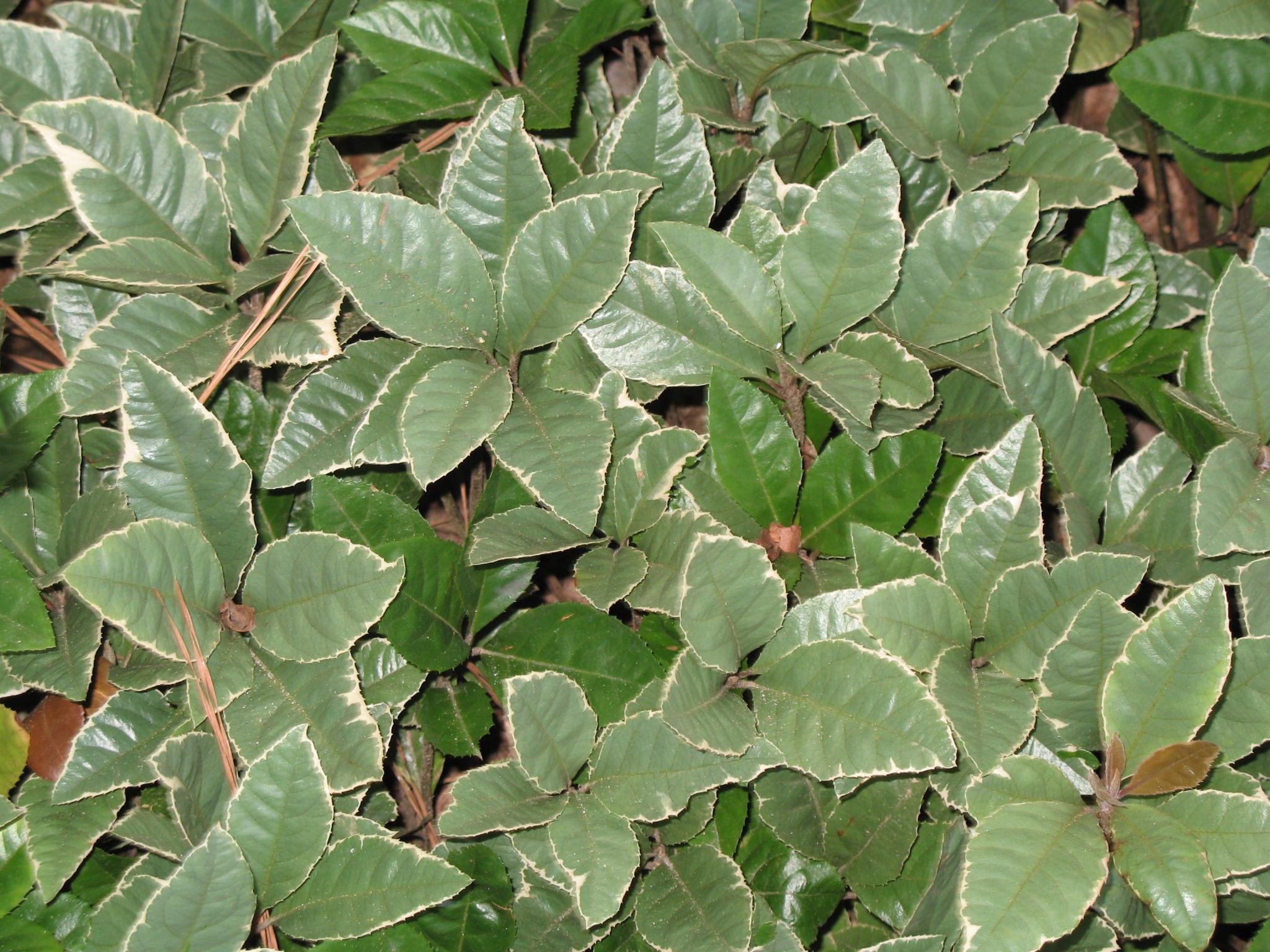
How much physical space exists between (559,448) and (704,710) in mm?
384

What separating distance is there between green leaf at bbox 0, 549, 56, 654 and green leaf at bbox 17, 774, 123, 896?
0.23 m

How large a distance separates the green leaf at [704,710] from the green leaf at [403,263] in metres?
0.54

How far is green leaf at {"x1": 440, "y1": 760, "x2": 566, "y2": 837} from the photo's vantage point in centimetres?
120

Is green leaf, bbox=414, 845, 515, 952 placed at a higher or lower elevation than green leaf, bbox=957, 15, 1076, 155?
lower

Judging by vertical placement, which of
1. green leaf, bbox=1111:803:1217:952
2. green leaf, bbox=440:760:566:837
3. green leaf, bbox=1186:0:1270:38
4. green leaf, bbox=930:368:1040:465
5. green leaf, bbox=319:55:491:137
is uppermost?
green leaf, bbox=1186:0:1270:38

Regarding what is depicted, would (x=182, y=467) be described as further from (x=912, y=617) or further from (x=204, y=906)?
(x=912, y=617)

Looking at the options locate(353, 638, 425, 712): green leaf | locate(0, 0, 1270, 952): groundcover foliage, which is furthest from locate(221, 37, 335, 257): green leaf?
locate(353, 638, 425, 712): green leaf

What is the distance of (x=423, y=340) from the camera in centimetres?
129

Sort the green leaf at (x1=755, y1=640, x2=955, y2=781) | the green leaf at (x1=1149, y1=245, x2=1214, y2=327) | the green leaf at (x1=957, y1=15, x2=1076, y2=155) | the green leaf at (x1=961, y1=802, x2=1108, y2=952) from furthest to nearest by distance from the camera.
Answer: the green leaf at (x1=1149, y1=245, x2=1214, y2=327) < the green leaf at (x1=957, y1=15, x2=1076, y2=155) < the green leaf at (x1=755, y1=640, x2=955, y2=781) < the green leaf at (x1=961, y1=802, x2=1108, y2=952)

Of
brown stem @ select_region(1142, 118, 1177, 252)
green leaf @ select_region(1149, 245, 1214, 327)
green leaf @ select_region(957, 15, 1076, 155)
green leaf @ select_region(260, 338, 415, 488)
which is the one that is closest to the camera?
green leaf @ select_region(260, 338, 415, 488)

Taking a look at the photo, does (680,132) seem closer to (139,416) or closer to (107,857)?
(139,416)

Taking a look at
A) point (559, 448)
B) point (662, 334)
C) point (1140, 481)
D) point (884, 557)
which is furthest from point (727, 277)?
point (1140, 481)

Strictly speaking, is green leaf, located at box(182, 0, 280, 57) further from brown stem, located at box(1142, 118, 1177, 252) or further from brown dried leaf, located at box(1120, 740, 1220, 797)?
brown dried leaf, located at box(1120, 740, 1220, 797)

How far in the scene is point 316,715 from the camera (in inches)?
49.3
